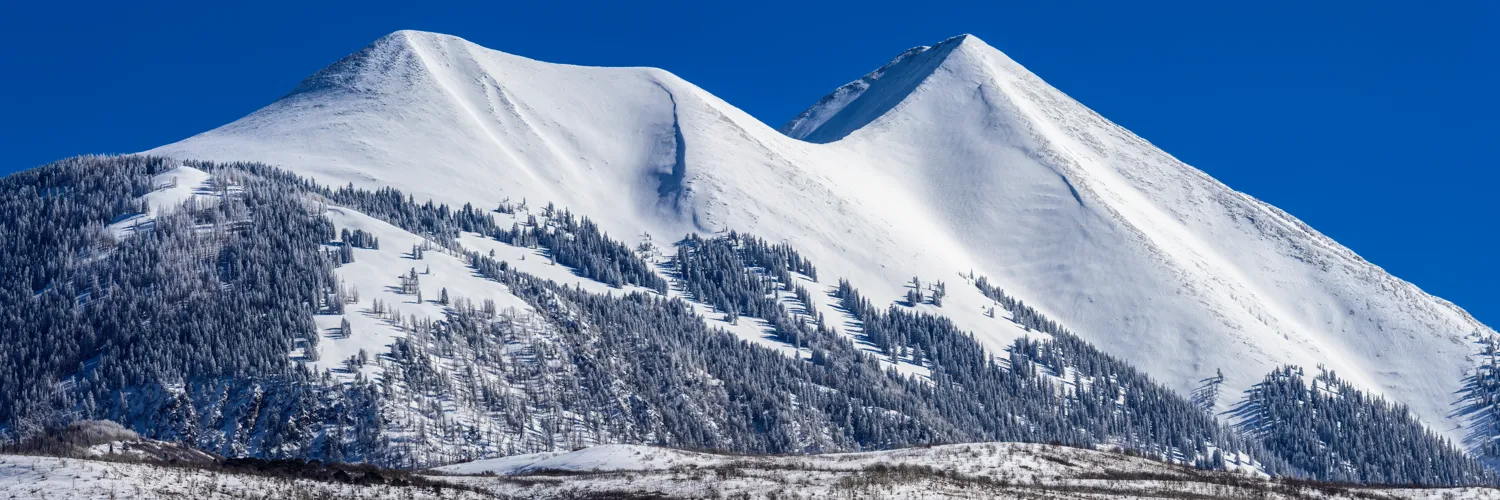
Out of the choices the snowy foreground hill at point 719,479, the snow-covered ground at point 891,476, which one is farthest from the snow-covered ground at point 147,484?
the snow-covered ground at point 891,476

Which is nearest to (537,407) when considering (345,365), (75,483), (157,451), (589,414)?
(589,414)

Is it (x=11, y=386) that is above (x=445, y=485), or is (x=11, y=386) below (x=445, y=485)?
above

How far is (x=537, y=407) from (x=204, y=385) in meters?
36.4

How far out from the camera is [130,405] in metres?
177

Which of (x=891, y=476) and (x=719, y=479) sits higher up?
(x=891, y=476)

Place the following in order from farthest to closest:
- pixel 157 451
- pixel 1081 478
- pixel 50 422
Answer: pixel 50 422 → pixel 157 451 → pixel 1081 478

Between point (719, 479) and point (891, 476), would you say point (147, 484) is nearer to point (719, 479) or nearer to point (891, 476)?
point (719, 479)

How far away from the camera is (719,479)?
8288 centimetres

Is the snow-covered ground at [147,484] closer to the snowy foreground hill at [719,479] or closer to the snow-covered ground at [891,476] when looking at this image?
the snowy foreground hill at [719,479]

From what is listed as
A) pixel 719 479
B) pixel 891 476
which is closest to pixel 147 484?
pixel 719 479

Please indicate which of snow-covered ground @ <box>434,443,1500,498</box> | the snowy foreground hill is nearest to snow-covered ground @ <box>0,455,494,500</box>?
the snowy foreground hill

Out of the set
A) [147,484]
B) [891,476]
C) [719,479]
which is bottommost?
[147,484]

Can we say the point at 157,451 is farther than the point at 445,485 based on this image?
Yes

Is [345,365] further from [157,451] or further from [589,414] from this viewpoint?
[157,451]
